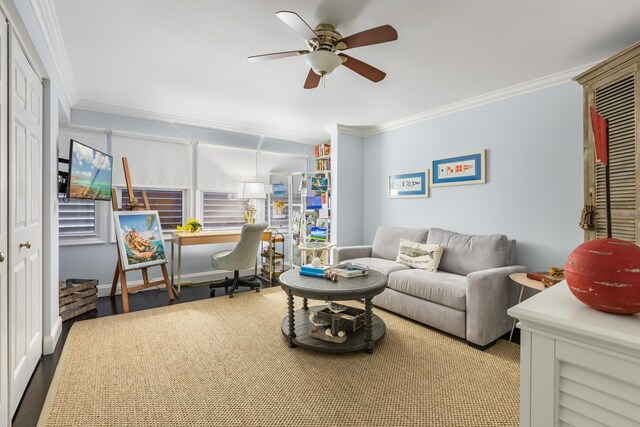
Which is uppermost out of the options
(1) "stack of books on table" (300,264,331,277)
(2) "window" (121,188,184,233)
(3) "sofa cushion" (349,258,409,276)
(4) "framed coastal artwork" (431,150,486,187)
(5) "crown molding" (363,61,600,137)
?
(5) "crown molding" (363,61,600,137)

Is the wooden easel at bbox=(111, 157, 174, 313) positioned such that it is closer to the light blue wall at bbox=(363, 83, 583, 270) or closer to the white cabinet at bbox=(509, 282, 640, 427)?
the light blue wall at bbox=(363, 83, 583, 270)

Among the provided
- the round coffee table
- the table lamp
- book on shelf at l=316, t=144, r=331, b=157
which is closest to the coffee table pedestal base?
the round coffee table

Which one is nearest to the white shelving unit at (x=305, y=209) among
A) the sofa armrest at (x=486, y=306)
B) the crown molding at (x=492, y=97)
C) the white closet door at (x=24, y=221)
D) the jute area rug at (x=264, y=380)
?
the crown molding at (x=492, y=97)

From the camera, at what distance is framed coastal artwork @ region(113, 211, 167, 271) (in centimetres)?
349

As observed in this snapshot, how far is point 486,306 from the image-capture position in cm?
254

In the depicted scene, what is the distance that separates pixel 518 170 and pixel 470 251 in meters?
0.96

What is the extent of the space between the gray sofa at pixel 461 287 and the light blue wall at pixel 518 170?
0.94ft

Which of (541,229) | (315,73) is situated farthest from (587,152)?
(315,73)

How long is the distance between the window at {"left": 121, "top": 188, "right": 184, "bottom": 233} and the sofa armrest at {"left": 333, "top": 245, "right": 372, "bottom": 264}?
7.64 ft

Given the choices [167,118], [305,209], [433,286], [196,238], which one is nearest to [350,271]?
[433,286]

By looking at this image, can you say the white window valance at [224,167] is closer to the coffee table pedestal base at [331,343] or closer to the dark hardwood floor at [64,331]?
the dark hardwood floor at [64,331]

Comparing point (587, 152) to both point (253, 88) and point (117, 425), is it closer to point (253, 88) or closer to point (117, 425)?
point (253, 88)

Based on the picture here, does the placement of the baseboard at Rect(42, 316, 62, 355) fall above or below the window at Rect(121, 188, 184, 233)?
below

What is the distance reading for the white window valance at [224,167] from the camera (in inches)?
181
